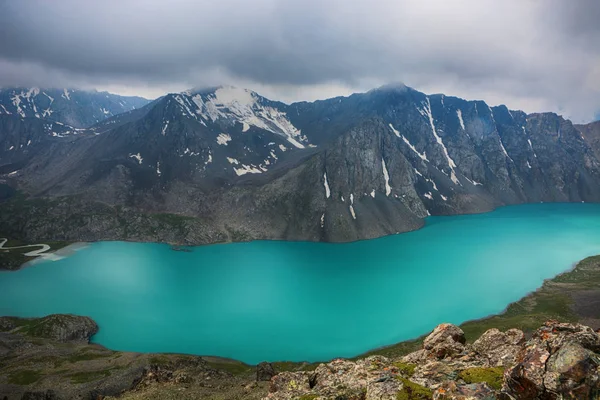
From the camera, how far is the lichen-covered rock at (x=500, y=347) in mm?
24031

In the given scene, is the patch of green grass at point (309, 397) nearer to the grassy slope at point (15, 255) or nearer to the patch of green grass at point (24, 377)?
the patch of green grass at point (24, 377)

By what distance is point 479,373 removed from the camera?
19734 millimetres

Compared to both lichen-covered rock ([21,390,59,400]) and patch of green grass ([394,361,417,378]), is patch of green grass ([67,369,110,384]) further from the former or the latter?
patch of green grass ([394,361,417,378])

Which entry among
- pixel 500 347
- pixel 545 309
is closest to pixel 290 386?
pixel 500 347

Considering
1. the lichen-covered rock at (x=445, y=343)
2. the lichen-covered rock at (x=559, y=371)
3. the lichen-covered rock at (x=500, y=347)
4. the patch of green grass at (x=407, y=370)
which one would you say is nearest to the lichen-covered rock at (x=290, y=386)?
the patch of green grass at (x=407, y=370)

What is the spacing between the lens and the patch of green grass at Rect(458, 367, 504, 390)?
18422mm

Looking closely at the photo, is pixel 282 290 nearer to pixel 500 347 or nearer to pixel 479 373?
pixel 500 347

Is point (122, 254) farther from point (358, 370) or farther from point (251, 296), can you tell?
point (358, 370)

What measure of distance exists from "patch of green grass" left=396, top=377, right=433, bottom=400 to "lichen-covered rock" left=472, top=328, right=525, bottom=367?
7.85 meters

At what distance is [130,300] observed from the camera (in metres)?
102

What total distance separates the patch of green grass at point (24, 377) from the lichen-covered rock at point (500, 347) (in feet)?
222

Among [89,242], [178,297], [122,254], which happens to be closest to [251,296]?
[178,297]

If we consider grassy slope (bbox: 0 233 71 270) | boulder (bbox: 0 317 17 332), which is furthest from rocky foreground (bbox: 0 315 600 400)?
grassy slope (bbox: 0 233 71 270)

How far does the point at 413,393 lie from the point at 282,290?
9499cm
